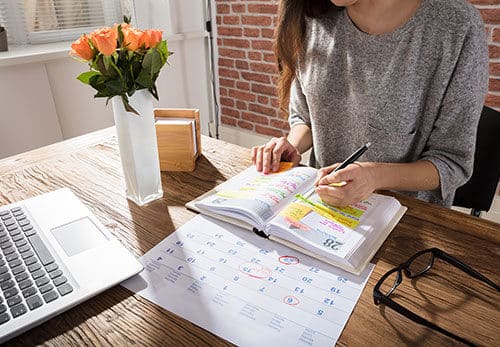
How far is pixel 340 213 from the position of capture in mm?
732

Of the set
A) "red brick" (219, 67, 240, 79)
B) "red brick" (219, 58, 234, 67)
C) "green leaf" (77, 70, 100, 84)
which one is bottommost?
"red brick" (219, 67, 240, 79)

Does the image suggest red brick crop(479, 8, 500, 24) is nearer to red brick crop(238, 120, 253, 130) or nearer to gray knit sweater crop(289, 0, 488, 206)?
gray knit sweater crop(289, 0, 488, 206)

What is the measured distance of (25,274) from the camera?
58 cm

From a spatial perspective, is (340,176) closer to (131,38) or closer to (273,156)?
(273,156)

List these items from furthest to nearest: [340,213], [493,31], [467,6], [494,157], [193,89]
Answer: [193,89]
[493,31]
[494,157]
[467,6]
[340,213]

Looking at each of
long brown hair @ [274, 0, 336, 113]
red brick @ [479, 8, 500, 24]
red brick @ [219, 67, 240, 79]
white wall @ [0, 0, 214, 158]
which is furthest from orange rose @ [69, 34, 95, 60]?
red brick @ [219, 67, 240, 79]

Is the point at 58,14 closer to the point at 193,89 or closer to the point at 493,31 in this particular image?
the point at 193,89

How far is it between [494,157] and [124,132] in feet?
3.10

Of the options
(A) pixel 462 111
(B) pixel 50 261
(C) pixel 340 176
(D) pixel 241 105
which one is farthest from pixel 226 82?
(B) pixel 50 261

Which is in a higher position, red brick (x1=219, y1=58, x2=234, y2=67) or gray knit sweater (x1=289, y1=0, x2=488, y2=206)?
gray knit sweater (x1=289, y1=0, x2=488, y2=206)

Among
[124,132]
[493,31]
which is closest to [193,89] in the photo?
[493,31]

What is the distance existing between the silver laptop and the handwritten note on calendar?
0.05 meters

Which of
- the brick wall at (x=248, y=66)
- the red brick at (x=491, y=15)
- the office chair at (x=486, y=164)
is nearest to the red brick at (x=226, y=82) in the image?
the brick wall at (x=248, y=66)

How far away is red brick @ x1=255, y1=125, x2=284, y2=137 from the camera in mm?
2631
